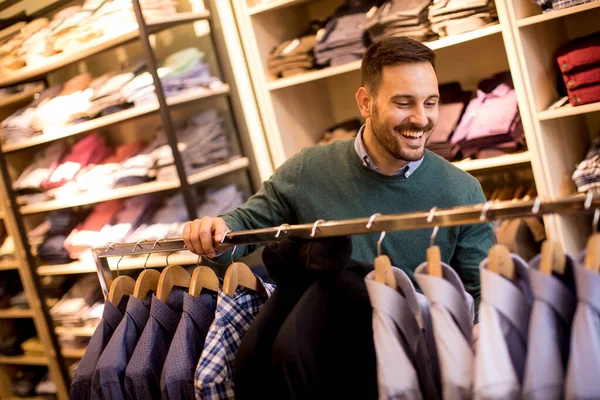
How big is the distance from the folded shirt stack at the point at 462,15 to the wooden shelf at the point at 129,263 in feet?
4.78

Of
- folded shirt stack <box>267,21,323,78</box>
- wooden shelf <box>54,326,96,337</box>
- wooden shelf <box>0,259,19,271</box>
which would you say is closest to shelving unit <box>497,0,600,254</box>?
folded shirt stack <box>267,21,323,78</box>

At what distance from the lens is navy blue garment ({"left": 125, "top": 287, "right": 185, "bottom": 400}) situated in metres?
1.31

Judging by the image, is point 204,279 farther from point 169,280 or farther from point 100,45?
point 100,45

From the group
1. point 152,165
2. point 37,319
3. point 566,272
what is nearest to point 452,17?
point 152,165

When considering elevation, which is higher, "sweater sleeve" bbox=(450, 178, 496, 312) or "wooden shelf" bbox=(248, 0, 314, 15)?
"wooden shelf" bbox=(248, 0, 314, 15)

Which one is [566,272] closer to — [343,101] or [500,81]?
[500,81]

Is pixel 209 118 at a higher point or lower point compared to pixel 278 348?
higher

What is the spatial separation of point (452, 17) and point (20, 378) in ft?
11.2

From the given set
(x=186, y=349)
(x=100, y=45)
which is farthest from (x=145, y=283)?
(x=100, y=45)

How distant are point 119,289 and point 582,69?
1694 mm

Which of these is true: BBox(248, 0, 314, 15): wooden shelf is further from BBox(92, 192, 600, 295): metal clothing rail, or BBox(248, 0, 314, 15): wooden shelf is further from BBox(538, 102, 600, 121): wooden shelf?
BBox(92, 192, 600, 295): metal clothing rail

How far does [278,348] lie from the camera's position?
1.07m

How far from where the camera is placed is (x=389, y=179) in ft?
6.04

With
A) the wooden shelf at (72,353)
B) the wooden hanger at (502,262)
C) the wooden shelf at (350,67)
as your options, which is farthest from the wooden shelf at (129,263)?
the wooden hanger at (502,262)
